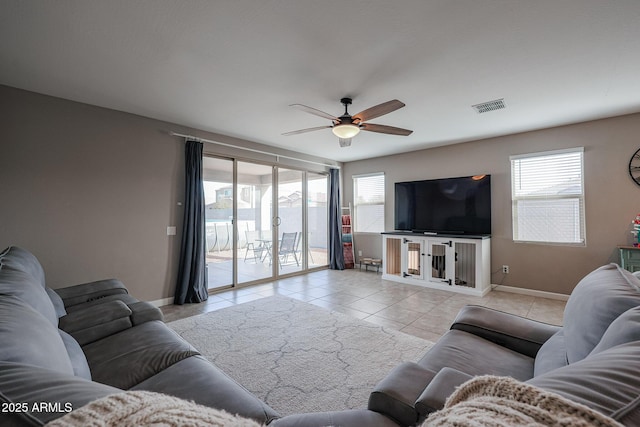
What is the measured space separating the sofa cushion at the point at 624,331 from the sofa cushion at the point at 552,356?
1.36 ft

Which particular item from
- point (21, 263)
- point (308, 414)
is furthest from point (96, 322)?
point (308, 414)

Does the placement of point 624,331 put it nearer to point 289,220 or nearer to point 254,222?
point 254,222

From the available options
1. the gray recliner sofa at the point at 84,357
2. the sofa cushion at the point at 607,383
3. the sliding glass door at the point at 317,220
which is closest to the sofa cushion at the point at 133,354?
the gray recliner sofa at the point at 84,357

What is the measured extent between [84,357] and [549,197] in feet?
18.0

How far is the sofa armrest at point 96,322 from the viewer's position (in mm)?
1694

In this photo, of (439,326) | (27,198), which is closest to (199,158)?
(27,198)

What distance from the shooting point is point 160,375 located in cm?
134

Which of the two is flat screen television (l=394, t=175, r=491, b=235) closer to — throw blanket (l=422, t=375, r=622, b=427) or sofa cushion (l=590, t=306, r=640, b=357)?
sofa cushion (l=590, t=306, r=640, b=357)

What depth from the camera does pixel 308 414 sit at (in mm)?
865

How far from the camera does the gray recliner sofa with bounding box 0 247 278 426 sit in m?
0.54

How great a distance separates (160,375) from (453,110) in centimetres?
386

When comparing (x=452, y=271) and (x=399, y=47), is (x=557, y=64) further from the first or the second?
(x=452, y=271)

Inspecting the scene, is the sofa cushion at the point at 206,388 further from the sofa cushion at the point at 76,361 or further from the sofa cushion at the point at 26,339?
the sofa cushion at the point at 26,339

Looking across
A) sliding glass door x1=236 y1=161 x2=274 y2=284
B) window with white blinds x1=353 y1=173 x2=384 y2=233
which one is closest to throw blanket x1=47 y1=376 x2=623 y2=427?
sliding glass door x1=236 y1=161 x2=274 y2=284
